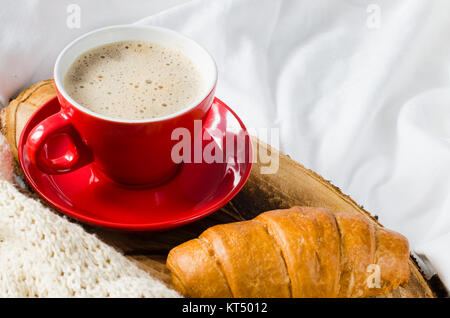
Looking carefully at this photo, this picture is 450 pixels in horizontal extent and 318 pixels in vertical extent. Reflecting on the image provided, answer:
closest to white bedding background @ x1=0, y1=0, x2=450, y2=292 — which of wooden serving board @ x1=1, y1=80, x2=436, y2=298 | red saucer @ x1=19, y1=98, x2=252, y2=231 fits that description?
wooden serving board @ x1=1, y1=80, x2=436, y2=298

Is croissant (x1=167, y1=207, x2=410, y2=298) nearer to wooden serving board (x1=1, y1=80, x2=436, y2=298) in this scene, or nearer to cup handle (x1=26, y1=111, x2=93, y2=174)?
wooden serving board (x1=1, y1=80, x2=436, y2=298)

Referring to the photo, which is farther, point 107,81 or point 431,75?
point 431,75

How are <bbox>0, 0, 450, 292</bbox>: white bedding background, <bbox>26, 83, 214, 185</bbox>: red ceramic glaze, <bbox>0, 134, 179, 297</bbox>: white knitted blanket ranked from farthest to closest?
1. <bbox>0, 0, 450, 292</bbox>: white bedding background
2. <bbox>26, 83, 214, 185</bbox>: red ceramic glaze
3. <bbox>0, 134, 179, 297</bbox>: white knitted blanket

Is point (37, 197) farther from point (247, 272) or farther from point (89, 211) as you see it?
point (247, 272)

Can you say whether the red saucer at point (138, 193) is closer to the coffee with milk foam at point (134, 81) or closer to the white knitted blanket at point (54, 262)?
the white knitted blanket at point (54, 262)

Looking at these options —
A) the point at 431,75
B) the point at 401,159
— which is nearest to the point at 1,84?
the point at 401,159

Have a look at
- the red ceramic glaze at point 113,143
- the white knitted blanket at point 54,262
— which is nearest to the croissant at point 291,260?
the white knitted blanket at point 54,262
